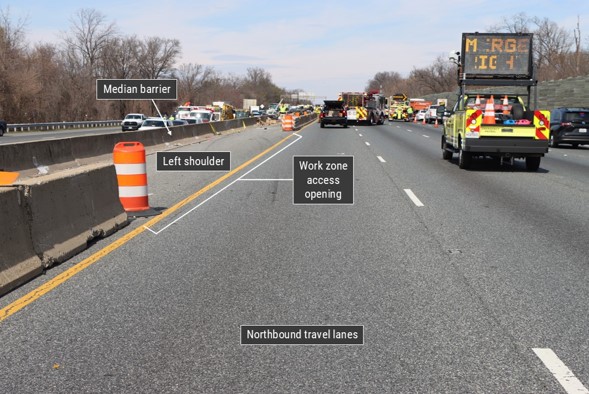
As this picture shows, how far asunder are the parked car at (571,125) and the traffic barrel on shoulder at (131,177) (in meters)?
23.3

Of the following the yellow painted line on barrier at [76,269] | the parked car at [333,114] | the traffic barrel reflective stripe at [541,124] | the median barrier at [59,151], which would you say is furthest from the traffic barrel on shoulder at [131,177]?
the parked car at [333,114]

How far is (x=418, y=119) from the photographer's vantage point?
254 feet

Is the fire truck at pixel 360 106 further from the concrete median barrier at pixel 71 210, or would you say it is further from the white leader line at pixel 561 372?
the white leader line at pixel 561 372

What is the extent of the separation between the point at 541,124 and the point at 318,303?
13.8 m

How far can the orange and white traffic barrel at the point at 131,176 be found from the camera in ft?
36.3

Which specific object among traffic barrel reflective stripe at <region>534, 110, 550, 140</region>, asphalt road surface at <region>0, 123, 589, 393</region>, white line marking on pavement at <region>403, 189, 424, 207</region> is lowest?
white line marking on pavement at <region>403, 189, 424, 207</region>

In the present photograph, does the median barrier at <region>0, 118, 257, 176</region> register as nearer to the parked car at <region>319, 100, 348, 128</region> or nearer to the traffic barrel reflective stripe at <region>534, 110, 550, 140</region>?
the traffic barrel reflective stripe at <region>534, 110, 550, 140</region>

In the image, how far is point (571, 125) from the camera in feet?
98.0

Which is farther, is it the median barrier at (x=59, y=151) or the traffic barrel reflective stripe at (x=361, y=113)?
the traffic barrel reflective stripe at (x=361, y=113)

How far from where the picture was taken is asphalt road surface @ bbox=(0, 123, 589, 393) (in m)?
4.39

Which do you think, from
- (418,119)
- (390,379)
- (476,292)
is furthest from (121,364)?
(418,119)

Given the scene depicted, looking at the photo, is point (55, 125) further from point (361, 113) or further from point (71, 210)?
point (71, 210)

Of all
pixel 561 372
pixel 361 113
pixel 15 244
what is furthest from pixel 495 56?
pixel 361 113

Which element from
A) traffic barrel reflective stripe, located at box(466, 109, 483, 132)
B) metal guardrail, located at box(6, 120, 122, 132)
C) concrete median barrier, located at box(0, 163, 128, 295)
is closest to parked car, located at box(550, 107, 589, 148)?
traffic barrel reflective stripe, located at box(466, 109, 483, 132)
